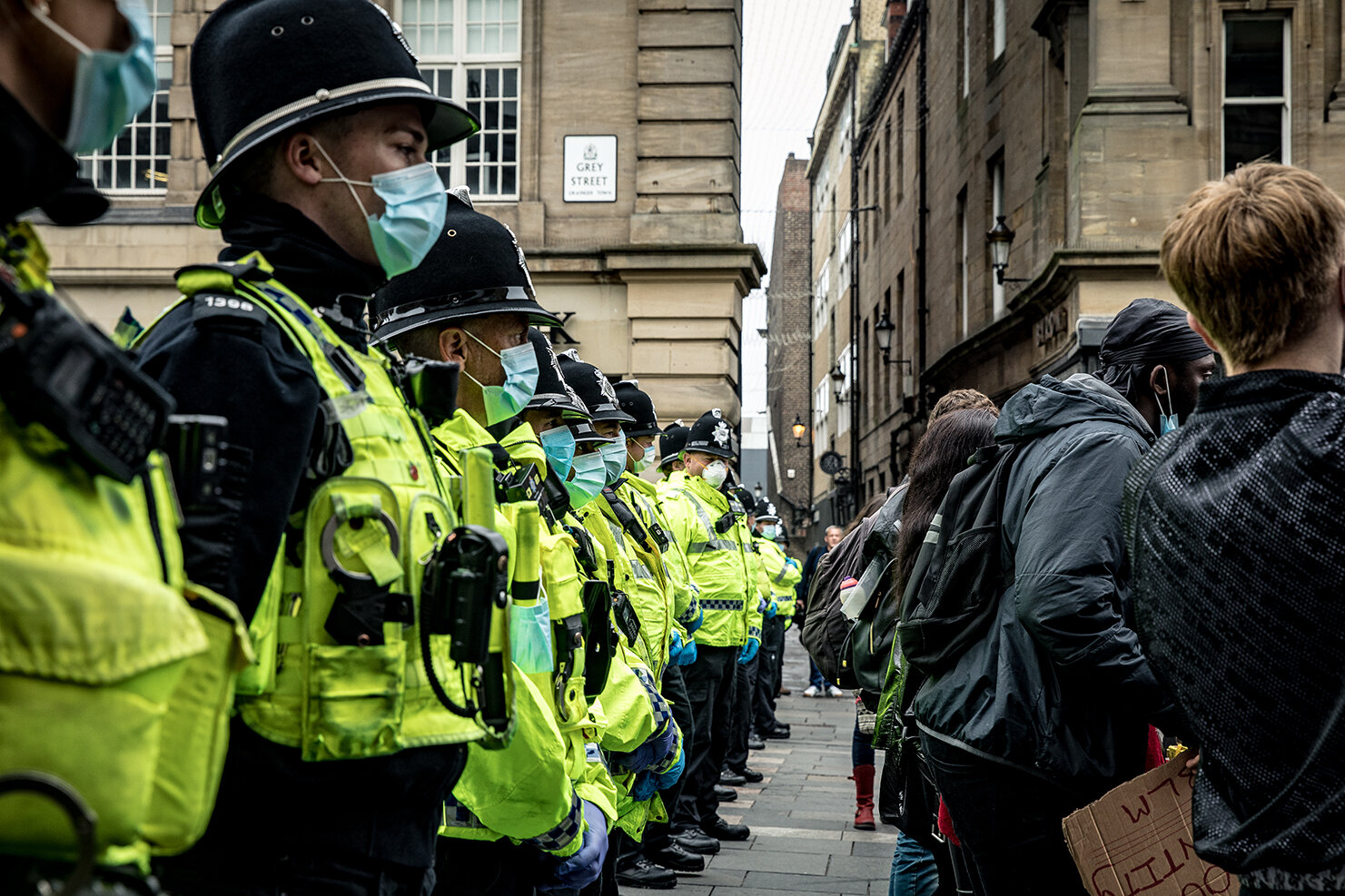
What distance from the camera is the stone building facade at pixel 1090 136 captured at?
53.1 feet

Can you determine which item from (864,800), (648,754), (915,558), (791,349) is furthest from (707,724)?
(791,349)

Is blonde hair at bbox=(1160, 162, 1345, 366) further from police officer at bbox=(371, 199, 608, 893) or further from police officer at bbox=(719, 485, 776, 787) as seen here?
police officer at bbox=(719, 485, 776, 787)

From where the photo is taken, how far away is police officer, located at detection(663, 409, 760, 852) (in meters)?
8.66

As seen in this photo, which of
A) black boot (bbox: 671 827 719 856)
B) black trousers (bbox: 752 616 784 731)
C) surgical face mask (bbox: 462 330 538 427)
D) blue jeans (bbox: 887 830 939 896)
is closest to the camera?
surgical face mask (bbox: 462 330 538 427)

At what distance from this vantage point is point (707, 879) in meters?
7.45

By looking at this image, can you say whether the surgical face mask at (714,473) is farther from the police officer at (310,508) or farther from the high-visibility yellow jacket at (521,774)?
the police officer at (310,508)

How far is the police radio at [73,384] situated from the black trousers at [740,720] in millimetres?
8894

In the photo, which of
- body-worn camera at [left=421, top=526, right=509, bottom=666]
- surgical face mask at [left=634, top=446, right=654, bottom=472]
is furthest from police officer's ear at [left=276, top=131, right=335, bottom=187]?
surgical face mask at [left=634, top=446, right=654, bottom=472]

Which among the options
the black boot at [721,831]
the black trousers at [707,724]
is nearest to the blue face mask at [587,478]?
the black trousers at [707,724]

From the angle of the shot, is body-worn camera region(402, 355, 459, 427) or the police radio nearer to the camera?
the police radio

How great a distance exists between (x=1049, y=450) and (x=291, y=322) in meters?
2.14

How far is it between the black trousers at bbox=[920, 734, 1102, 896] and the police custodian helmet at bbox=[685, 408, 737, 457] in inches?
313

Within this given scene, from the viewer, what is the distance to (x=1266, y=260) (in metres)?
2.27

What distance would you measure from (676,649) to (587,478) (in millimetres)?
2524
